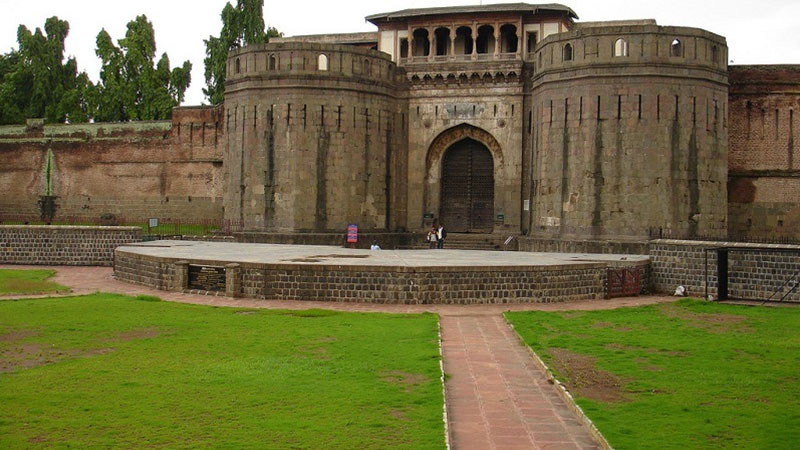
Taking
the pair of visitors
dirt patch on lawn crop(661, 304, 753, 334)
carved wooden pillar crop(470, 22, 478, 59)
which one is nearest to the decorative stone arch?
the pair of visitors

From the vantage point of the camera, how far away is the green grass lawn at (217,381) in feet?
24.5

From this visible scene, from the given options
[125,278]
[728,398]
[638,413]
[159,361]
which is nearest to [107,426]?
[159,361]

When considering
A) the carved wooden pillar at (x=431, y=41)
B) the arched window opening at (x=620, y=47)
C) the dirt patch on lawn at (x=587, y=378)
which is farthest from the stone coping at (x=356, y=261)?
the carved wooden pillar at (x=431, y=41)

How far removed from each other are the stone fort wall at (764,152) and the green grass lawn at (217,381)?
61.5 ft

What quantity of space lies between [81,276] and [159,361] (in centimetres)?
1252

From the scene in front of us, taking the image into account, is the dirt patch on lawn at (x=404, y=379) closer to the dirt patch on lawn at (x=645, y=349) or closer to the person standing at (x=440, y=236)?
the dirt patch on lawn at (x=645, y=349)

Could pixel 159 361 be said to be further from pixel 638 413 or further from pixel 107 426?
pixel 638 413

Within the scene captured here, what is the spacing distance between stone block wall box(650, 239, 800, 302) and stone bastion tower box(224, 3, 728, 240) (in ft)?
20.4

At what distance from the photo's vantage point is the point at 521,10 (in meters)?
30.6

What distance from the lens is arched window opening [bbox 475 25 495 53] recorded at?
3198cm

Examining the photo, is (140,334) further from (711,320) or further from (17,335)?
(711,320)

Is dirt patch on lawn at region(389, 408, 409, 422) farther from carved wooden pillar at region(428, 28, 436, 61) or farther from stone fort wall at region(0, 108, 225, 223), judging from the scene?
stone fort wall at region(0, 108, 225, 223)

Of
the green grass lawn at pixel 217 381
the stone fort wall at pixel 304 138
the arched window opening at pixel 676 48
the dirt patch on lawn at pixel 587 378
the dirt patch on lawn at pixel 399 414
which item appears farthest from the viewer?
the stone fort wall at pixel 304 138

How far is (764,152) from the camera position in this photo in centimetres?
2928
